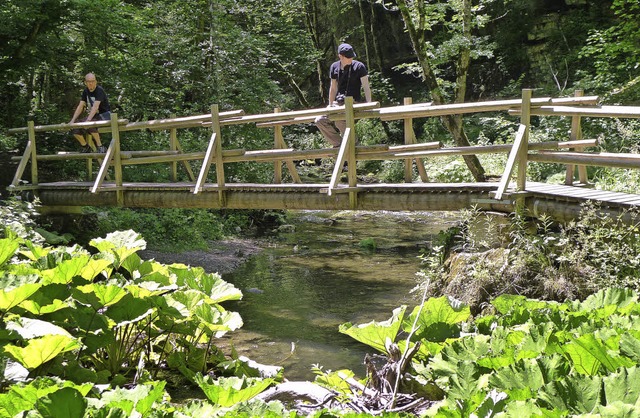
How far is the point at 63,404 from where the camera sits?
195cm

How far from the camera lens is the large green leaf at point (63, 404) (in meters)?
1.93

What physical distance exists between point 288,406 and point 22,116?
14.5 m

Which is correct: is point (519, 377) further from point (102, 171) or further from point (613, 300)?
point (102, 171)

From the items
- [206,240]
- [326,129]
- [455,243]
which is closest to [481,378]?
[455,243]

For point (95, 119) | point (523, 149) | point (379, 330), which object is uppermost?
point (95, 119)

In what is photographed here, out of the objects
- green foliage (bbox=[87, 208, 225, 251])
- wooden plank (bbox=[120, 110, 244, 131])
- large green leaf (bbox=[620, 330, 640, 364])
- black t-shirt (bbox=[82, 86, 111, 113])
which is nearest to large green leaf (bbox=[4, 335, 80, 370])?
large green leaf (bbox=[620, 330, 640, 364])

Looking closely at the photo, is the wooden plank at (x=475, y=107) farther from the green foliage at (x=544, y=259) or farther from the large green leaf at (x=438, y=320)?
the large green leaf at (x=438, y=320)

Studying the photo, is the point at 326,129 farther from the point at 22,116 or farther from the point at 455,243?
the point at 22,116

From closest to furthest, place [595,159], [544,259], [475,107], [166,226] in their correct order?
1. [595,159]
2. [544,259]
3. [475,107]
4. [166,226]

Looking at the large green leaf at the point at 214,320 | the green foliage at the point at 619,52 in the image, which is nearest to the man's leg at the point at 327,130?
the large green leaf at the point at 214,320

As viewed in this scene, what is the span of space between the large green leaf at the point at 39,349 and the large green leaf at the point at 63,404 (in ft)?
4.61

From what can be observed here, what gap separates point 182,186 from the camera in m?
9.72

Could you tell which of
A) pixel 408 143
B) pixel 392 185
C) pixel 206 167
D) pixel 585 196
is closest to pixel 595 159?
pixel 585 196

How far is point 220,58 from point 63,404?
593 inches
